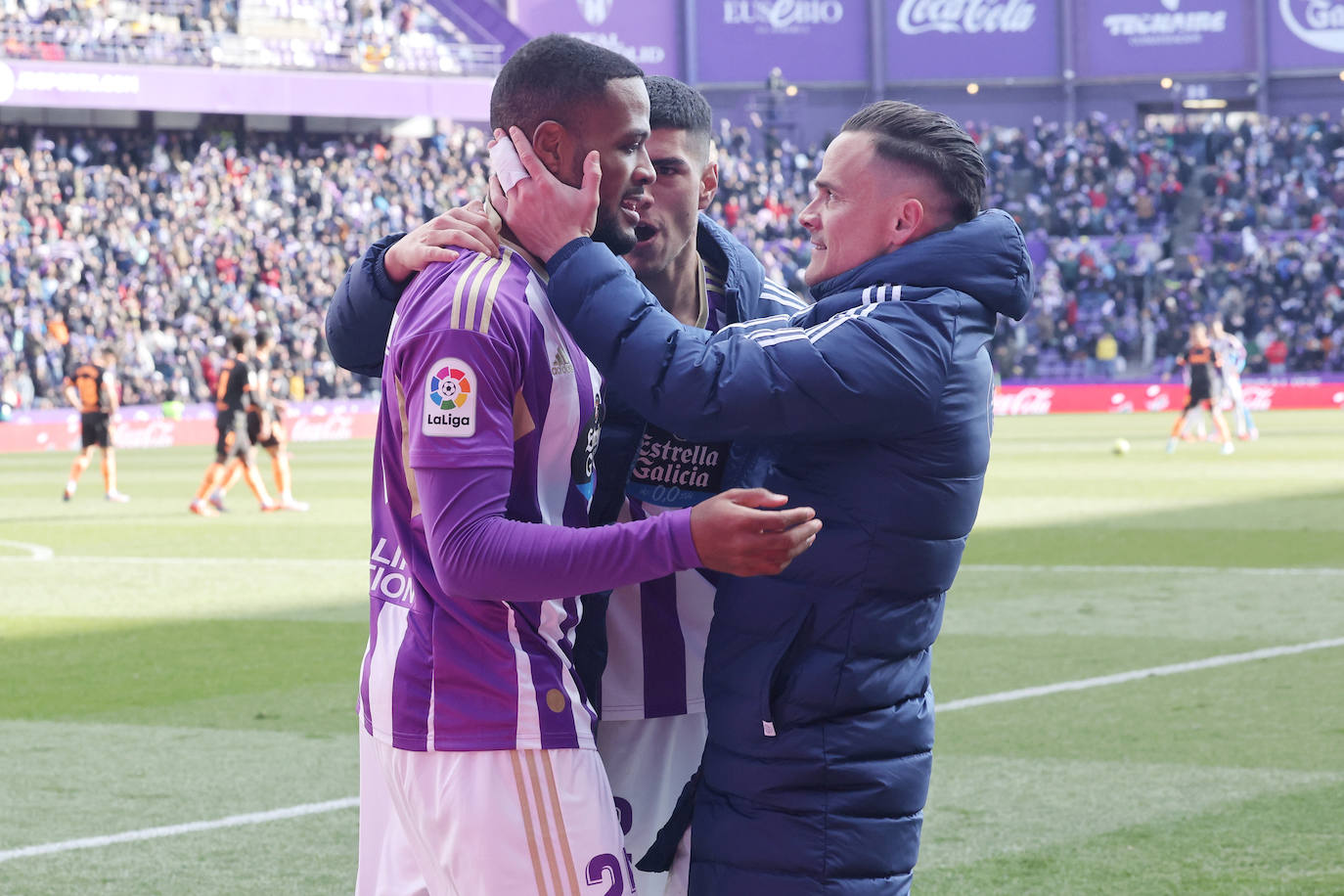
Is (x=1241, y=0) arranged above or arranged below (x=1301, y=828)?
above

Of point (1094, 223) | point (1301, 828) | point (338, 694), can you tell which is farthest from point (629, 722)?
point (1094, 223)

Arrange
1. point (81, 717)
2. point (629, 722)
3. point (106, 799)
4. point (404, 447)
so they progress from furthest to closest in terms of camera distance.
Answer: point (81, 717), point (106, 799), point (629, 722), point (404, 447)

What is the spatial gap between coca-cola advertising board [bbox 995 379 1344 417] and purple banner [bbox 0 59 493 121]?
42.9 ft

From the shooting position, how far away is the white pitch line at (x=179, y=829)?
18.8 ft

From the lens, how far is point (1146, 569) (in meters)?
12.2

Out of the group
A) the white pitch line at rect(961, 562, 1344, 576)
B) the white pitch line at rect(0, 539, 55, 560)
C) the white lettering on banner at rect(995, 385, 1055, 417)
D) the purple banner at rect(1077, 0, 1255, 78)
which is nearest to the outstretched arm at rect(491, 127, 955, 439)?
the white pitch line at rect(961, 562, 1344, 576)

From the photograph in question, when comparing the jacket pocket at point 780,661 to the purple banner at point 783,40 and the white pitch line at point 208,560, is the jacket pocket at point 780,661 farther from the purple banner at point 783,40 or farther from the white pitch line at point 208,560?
the purple banner at point 783,40

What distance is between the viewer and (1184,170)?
153 ft

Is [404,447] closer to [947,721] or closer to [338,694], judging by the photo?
[947,721]

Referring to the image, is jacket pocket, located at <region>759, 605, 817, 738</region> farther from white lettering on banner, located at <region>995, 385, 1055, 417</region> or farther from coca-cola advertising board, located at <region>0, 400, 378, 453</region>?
white lettering on banner, located at <region>995, 385, 1055, 417</region>

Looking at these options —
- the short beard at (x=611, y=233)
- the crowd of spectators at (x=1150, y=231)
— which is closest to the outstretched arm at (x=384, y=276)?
the short beard at (x=611, y=233)

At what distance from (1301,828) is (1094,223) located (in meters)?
41.2

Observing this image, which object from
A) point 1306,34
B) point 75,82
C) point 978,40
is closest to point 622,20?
point 978,40

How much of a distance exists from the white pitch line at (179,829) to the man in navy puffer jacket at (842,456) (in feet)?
11.4
